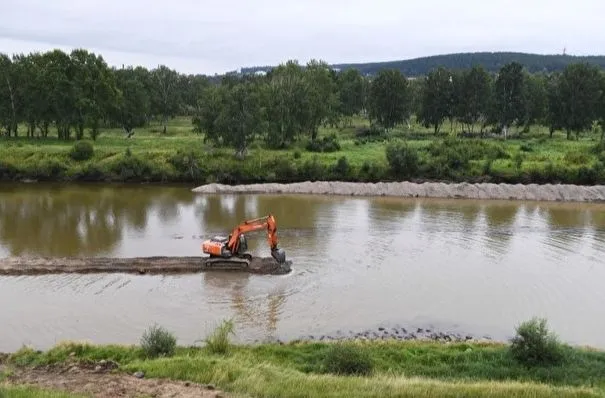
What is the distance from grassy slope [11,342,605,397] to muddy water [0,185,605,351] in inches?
104

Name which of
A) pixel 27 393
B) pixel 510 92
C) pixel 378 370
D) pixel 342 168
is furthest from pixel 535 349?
pixel 510 92

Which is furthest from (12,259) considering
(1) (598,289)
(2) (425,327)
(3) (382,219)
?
(1) (598,289)

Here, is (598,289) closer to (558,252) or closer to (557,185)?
(558,252)

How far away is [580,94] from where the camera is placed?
254ft

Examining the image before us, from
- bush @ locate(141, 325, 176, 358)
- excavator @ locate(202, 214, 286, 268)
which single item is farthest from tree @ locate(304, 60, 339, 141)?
bush @ locate(141, 325, 176, 358)

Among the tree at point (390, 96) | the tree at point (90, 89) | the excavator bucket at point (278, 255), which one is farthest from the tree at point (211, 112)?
the excavator bucket at point (278, 255)

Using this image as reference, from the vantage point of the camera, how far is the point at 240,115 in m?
59.5

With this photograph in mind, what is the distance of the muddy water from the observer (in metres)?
20.6

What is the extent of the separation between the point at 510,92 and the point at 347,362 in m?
72.1

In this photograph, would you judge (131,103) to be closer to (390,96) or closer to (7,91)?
(7,91)

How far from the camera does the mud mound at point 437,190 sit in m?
50.5

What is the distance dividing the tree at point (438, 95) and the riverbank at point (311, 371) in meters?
69.4

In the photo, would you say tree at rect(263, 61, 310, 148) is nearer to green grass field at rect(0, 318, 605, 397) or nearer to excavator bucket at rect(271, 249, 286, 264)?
excavator bucket at rect(271, 249, 286, 264)

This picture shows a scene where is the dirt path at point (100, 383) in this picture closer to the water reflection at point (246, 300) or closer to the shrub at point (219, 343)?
the shrub at point (219, 343)
